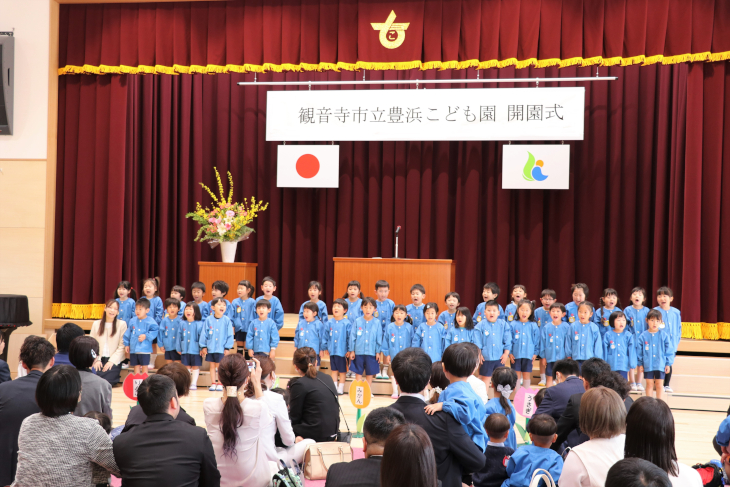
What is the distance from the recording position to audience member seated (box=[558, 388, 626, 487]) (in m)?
2.24

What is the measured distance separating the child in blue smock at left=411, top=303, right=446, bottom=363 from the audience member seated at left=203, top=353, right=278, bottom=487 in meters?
3.75

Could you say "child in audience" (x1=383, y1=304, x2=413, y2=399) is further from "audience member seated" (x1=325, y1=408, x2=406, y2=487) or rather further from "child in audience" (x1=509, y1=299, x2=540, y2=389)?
"audience member seated" (x1=325, y1=408, x2=406, y2=487)

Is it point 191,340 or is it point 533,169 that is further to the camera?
point 533,169

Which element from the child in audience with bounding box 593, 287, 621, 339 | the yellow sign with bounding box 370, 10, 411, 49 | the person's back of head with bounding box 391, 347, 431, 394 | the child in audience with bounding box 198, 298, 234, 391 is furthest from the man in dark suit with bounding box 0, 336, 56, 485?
Result: the yellow sign with bounding box 370, 10, 411, 49

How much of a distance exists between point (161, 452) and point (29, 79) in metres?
8.14

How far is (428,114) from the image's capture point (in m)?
8.26

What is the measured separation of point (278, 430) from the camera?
3.39 m

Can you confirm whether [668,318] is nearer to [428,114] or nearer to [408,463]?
[428,114]

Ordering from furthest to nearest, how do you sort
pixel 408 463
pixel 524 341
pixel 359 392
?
1. pixel 524 341
2. pixel 359 392
3. pixel 408 463

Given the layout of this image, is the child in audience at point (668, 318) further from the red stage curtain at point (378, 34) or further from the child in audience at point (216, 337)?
the child in audience at point (216, 337)

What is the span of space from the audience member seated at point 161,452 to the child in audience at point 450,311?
471 centimetres

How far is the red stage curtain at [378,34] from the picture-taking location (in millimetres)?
7801

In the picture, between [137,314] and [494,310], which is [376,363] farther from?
[137,314]

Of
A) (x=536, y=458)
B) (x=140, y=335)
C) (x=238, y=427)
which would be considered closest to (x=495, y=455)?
(x=536, y=458)
